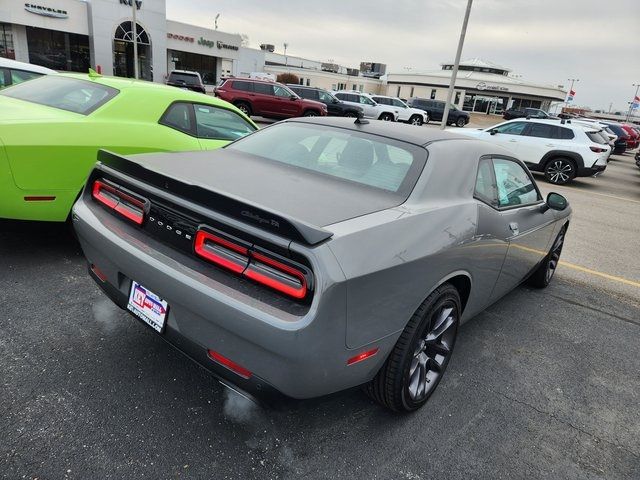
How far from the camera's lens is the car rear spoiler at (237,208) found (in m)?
1.70

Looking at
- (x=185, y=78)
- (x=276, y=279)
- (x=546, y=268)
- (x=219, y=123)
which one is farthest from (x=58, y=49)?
(x=276, y=279)

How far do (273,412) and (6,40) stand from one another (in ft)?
129

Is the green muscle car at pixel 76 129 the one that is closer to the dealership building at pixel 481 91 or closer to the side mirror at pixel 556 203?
the side mirror at pixel 556 203

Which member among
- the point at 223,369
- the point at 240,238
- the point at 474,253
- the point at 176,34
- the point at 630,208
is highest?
the point at 176,34

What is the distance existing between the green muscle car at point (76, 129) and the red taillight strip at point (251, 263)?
2.21 meters

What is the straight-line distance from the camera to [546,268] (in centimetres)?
436

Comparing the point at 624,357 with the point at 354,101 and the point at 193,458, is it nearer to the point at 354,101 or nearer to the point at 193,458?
the point at 193,458

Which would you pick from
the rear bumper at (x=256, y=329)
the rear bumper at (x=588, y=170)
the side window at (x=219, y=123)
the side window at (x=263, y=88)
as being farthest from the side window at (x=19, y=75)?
the rear bumper at (x=588, y=170)

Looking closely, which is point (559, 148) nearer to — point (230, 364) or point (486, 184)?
point (486, 184)

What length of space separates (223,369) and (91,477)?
714 millimetres

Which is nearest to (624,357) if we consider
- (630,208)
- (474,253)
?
(474,253)

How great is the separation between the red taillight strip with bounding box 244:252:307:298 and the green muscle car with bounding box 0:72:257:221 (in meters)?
2.53

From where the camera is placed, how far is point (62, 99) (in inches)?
167

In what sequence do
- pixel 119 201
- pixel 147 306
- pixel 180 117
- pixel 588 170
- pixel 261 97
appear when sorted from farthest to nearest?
pixel 261 97 → pixel 588 170 → pixel 180 117 → pixel 119 201 → pixel 147 306
